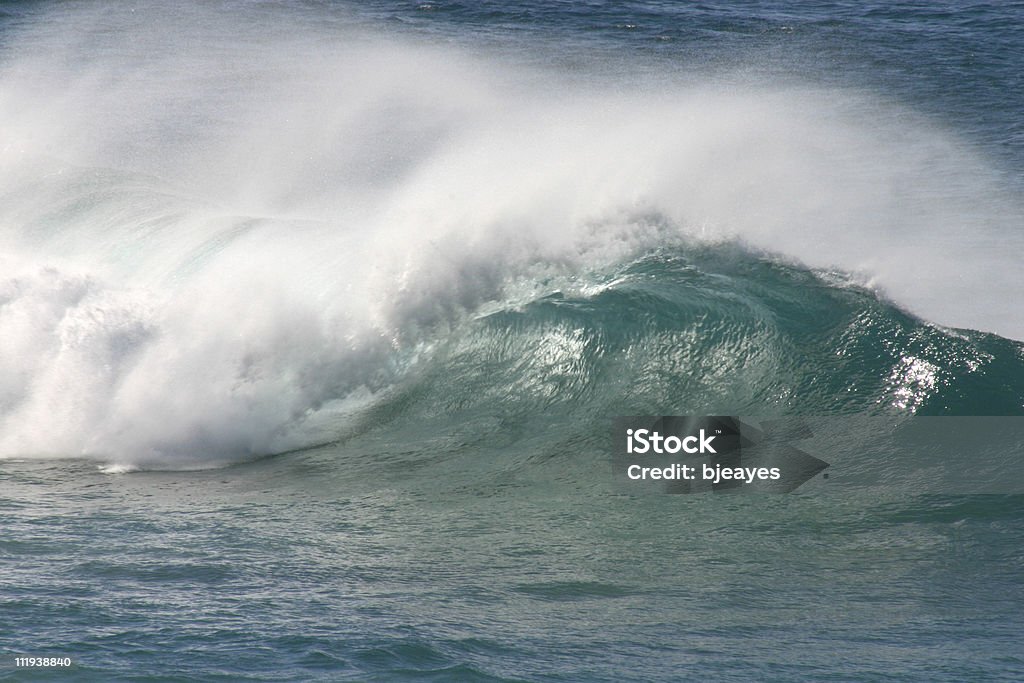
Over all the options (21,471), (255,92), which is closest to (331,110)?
(255,92)

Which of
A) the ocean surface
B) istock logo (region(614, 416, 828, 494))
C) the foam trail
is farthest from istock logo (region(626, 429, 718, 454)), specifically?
the foam trail

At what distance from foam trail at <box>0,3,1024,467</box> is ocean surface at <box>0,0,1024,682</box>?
5cm

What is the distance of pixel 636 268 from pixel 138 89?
14.5 metres

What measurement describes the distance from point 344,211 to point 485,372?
5790mm

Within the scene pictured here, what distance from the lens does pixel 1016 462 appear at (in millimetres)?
9977

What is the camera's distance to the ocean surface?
718 cm

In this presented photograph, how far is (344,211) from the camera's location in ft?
54.6

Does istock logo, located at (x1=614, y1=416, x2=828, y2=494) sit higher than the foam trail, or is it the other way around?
the foam trail

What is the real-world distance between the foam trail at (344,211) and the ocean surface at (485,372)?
0.05 metres

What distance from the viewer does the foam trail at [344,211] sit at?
11.4 m
